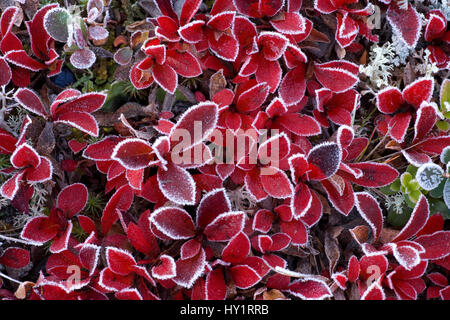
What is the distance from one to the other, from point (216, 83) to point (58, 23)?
0.60m

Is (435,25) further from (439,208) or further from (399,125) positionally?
(439,208)

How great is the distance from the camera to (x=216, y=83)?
164cm

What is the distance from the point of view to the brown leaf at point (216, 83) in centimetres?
162

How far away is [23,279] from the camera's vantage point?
66.4 inches

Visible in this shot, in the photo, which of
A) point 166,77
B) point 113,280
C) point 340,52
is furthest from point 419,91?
point 113,280

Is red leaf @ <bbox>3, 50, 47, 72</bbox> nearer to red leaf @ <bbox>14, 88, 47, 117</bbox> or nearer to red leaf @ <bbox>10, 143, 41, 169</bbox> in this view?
red leaf @ <bbox>14, 88, 47, 117</bbox>

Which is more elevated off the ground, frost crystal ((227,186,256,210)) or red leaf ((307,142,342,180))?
red leaf ((307,142,342,180))

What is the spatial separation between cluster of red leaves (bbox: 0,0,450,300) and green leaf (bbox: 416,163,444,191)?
51mm

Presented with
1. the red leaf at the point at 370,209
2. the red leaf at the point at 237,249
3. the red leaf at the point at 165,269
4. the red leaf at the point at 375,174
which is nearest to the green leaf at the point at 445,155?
the red leaf at the point at 375,174

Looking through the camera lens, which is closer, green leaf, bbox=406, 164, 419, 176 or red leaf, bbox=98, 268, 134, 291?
red leaf, bbox=98, 268, 134, 291

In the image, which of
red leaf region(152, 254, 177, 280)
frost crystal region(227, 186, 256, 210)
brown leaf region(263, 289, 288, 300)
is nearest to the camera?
red leaf region(152, 254, 177, 280)

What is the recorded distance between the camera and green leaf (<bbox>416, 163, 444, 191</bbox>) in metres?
1.53

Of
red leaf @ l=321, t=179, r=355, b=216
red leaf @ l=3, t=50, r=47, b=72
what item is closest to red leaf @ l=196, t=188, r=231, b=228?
red leaf @ l=321, t=179, r=355, b=216
